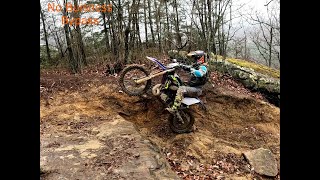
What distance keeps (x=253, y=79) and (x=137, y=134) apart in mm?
6300

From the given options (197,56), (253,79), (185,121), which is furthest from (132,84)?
(253,79)

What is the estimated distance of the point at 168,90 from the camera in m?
7.49

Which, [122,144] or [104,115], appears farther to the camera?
[104,115]

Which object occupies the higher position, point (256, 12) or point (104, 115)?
point (256, 12)

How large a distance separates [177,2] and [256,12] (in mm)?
5353

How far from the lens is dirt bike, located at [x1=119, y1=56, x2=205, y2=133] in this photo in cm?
739

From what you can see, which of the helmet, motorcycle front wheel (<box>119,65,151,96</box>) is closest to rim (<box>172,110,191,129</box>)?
motorcycle front wheel (<box>119,65,151,96</box>)

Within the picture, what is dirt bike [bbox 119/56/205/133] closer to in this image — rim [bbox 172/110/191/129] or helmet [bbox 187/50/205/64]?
rim [bbox 172/110/191/129]

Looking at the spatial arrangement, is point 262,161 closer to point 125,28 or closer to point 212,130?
point 212,130

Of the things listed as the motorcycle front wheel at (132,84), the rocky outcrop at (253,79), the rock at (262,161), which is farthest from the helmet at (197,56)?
the rocky outcrop at (253,79)
